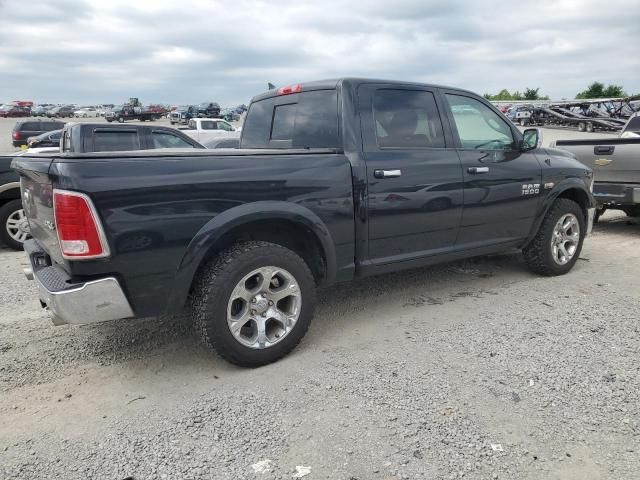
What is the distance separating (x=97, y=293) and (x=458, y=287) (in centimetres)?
339

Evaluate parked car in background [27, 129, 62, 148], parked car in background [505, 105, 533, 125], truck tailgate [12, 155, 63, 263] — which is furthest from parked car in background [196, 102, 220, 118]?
truck tailgate [12, 155, 63, 263]

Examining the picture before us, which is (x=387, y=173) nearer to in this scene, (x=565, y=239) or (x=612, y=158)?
(x=565, y=239)

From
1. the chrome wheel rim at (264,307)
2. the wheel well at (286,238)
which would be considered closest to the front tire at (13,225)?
the wheel well at (286,238)

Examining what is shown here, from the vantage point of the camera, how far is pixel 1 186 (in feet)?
20.6

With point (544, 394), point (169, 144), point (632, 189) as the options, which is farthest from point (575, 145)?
point (169, 144)

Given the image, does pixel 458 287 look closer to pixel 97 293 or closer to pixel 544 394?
pixel 544 394

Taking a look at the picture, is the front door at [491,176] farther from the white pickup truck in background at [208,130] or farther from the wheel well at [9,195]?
the white pickup truck in background at [208,130]

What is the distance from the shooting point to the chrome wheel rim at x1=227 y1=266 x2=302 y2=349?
3193mm

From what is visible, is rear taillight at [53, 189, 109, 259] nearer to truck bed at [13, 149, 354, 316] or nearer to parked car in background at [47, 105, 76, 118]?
truck bed at [13, 149, 354, 316]

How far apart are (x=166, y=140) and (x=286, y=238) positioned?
5.70 m

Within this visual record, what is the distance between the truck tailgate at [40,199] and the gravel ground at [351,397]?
2.80ft

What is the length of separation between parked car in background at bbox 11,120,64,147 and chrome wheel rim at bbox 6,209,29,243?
18.0 metres

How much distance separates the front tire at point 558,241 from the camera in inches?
198

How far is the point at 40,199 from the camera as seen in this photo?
304 cm
